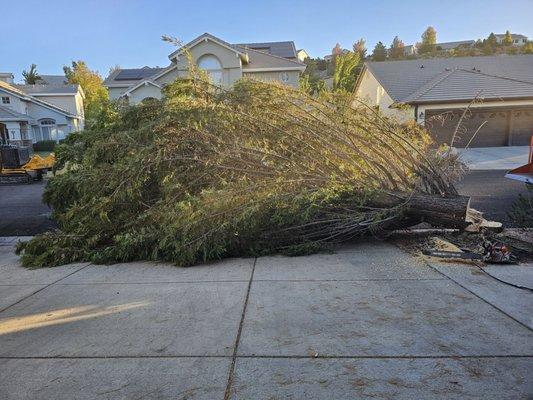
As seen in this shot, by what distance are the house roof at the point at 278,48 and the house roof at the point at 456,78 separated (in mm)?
10105

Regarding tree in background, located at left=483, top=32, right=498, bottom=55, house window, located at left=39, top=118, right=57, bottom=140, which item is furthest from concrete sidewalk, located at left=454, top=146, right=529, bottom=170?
tree in background, located at left=483, top=32, right=498, bottom=55

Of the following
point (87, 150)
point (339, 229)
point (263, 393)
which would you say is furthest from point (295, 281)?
point (87, 150)

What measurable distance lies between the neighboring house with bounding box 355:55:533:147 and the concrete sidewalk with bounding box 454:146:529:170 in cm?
107

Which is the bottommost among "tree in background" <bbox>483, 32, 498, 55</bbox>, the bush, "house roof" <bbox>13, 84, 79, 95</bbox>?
the bush

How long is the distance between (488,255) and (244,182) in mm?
3268

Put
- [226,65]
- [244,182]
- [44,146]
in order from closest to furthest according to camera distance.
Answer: [244,182] → [226,65] → [44,146]

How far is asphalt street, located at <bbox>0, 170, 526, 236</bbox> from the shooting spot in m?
8.45

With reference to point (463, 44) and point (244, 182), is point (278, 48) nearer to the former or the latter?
point (244, 182)

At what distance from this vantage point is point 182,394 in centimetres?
264

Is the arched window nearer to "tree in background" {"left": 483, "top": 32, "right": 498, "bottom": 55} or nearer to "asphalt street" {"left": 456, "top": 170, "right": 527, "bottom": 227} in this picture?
"asphalt street" {"left": 456, "top": 170, "right": 527, "bottom": 227}

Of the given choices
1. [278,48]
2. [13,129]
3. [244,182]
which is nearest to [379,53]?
[278,48]

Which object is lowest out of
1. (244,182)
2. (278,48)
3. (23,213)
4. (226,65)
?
(23,213)

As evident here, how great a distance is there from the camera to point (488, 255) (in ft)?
17.1

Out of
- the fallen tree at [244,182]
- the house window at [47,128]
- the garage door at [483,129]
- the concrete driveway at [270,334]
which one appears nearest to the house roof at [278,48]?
the garage door at [483,129]
